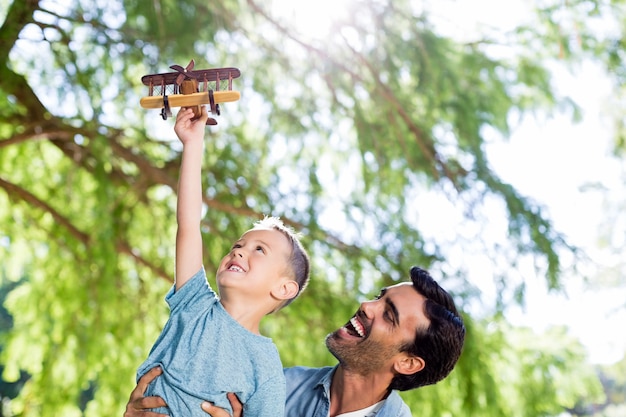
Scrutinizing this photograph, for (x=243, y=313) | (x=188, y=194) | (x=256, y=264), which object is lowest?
(x=243, y=313)

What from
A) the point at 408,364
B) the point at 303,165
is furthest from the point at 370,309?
the point at 303,165

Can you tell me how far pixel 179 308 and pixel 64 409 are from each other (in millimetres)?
3701

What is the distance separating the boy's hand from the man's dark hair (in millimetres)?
873

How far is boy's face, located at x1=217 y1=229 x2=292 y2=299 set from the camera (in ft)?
6.04

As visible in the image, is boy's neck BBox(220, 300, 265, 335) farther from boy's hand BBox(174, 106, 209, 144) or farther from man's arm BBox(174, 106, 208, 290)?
boy's hand BBox(174, 106, 209, 144)

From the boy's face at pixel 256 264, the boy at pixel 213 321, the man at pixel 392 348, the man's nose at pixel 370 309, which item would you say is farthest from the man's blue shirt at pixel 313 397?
the boy's face at pixel 256 264

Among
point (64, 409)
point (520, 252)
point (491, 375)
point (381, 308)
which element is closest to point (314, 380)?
point (381, 308)

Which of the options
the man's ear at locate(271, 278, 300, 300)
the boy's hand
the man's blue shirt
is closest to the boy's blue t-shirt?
the man's ear at locate(271, 278, 300, 300)

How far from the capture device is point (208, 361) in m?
1.76

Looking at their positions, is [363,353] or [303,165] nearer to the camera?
[363,353]

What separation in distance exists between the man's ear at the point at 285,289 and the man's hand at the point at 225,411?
0.28 meters

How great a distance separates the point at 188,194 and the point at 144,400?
52 centimetres

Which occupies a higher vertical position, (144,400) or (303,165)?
(303,165)

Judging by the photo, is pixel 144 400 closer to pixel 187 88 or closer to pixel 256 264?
pixel 256 264
